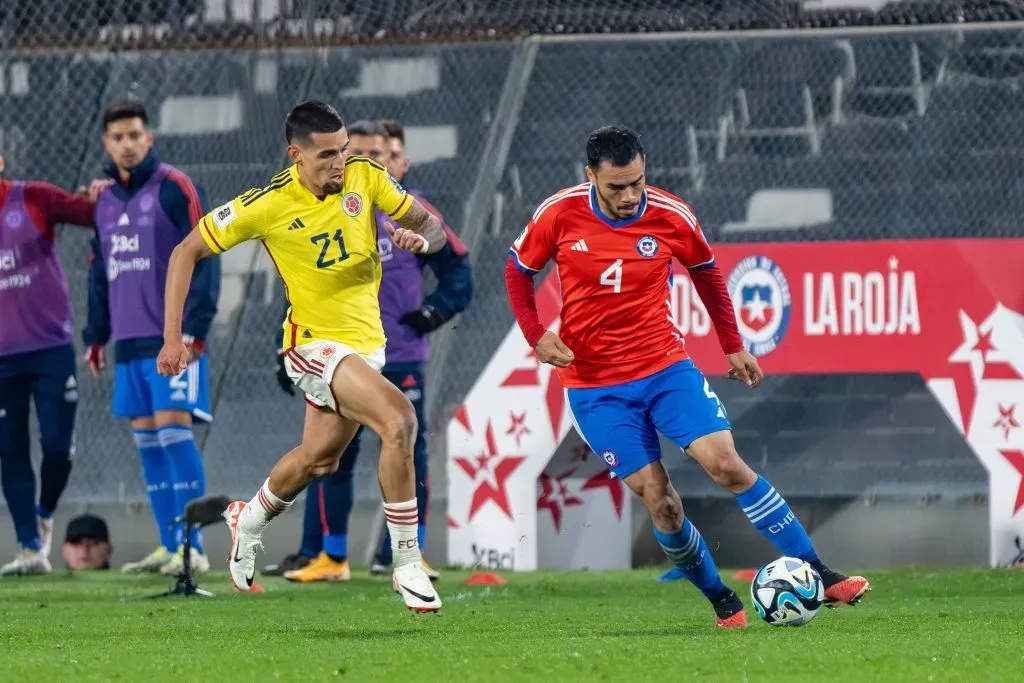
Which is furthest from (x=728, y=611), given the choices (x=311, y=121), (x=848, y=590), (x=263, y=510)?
(x=311, y=121)

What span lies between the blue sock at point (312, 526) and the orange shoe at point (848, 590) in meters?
3.87

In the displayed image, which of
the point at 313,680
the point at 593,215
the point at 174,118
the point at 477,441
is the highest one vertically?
the point at 174,118

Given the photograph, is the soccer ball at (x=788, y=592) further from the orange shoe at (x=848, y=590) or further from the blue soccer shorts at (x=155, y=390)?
the blue soccer shorts at (x=155, y=390)

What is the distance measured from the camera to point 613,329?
694cm

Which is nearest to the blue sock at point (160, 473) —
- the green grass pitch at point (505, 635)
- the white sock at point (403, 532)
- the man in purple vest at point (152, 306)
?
the man in purple vest at point (152, 306)

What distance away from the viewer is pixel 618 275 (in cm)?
693

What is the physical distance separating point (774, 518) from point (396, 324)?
333 cm

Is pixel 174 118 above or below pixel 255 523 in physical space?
above

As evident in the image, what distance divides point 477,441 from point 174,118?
15.1ft

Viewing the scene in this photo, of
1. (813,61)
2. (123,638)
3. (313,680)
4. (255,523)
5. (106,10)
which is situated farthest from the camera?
(106,10)

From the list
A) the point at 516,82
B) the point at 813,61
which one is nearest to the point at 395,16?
the point at 516,82

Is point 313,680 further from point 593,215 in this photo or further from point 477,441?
point 477,441

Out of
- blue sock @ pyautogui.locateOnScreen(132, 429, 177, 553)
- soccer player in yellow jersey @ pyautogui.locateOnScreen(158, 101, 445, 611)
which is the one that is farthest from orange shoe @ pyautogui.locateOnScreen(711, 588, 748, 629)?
blue sock @ pyautogui.locateOnScreen(132, 429, 177, 553)

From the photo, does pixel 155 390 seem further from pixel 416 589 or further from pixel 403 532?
pixel 416 589
